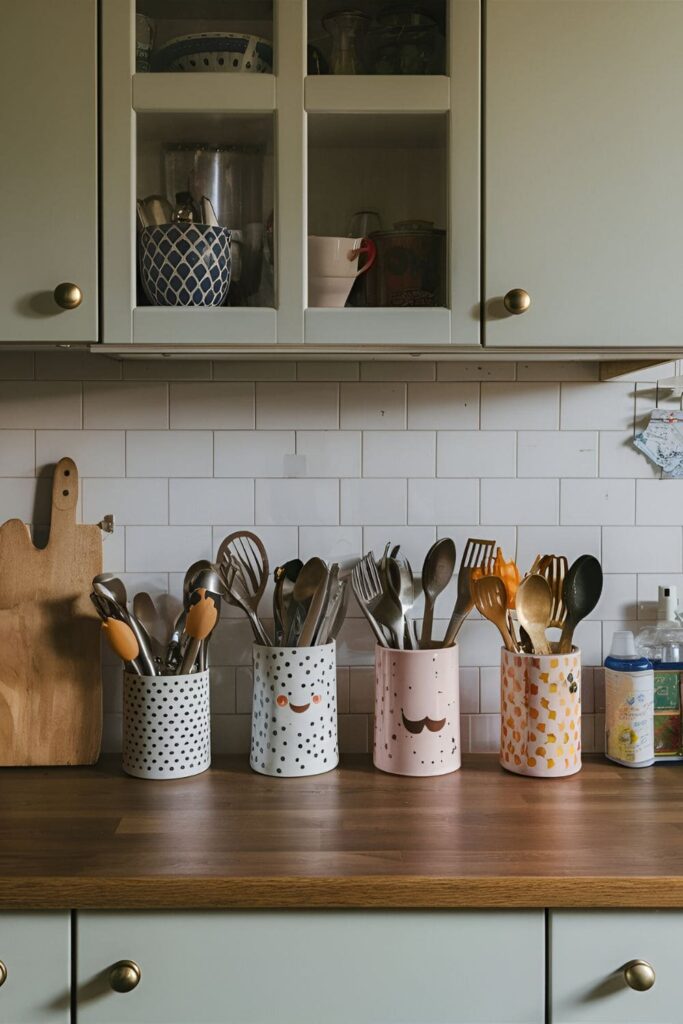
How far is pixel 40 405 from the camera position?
176 cm

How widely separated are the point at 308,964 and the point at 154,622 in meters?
0.72

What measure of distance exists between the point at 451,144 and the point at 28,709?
3.81ft

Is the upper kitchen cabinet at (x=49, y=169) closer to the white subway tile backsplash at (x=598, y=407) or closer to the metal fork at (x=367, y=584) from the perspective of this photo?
the metal fork at (x=367, y=584)

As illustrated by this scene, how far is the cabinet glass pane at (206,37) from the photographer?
1.42 m

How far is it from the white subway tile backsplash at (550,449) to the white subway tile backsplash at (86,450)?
0.74 m

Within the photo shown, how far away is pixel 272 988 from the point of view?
1217 millimetres

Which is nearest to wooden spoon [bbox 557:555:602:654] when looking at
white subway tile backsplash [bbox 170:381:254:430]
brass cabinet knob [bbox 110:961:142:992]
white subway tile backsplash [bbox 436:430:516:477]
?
white subway tile backsplash [bbox 436:430:516:477]

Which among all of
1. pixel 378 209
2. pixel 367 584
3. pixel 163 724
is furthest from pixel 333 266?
pixel 163 724

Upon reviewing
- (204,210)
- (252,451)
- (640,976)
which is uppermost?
(204,210)

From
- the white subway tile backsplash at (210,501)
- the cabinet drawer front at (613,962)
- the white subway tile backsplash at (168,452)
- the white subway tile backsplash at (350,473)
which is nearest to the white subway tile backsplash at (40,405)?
the white subway tile backsplash at (350,473)

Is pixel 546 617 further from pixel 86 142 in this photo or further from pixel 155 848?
pixel 86 142

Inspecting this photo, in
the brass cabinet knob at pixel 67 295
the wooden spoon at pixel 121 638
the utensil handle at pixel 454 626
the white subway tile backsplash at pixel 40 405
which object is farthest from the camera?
the white subway tile backsplash at pixel 40 405

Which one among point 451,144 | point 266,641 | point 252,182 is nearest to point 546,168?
point 451,144

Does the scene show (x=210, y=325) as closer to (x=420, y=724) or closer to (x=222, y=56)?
(x=222, y=56)
